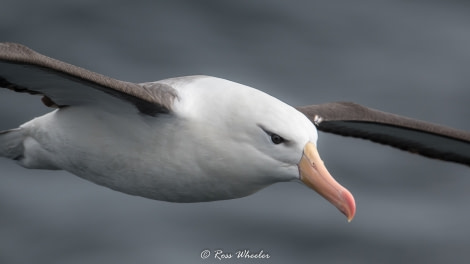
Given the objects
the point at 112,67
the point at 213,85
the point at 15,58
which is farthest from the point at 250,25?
the point at 15,58

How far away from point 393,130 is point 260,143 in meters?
2.43

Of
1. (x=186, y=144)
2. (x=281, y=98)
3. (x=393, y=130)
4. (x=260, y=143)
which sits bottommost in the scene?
(x=186, y=144)

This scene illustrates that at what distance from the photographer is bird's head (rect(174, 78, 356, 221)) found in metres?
9.16

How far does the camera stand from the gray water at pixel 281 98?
13.6 m

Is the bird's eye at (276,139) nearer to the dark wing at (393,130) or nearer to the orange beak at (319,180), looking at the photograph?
the orange beak at (319,180)

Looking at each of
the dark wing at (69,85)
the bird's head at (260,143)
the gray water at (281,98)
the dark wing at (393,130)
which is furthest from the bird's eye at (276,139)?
the gray water at (281,98)

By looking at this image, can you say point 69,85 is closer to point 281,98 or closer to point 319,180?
point 319,180

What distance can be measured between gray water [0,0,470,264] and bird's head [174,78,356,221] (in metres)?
4.14

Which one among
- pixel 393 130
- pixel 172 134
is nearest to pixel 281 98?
pixel 393 130

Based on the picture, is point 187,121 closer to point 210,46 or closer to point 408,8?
point 210,46

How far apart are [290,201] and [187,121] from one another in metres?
4.79

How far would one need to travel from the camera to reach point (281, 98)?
14672 mm

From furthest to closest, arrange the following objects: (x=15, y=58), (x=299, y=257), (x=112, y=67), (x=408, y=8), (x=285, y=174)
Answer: (x=408, y=8), (x=112, y=67), (x=299, y=257), (x=285, y=174), (x=15, y=58)

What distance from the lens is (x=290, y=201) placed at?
13992 millimetres
